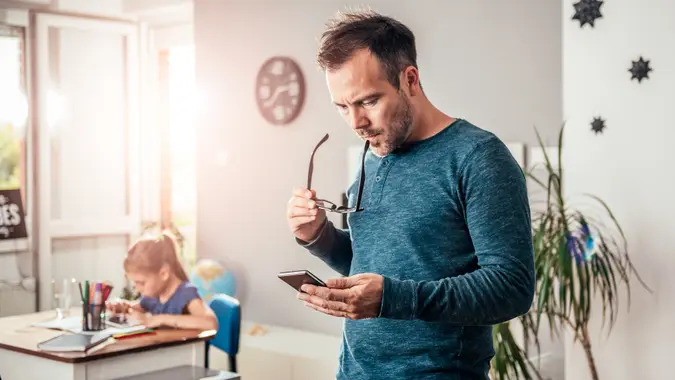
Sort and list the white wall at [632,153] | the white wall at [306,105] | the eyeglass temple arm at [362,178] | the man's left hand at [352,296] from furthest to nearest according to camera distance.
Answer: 1. the white wall at [306,105]
2. the white wall at [632,153]
3. the eyeglass temple arm at [362,178]
4. the man's left hand at [352,296]

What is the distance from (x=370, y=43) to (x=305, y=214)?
36 centimetres

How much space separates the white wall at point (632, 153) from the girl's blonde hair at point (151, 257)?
1639 mm

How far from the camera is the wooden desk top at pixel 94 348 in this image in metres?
2.94

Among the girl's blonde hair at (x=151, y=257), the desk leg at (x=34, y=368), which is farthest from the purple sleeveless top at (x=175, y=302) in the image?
the desk leg at (x=34, y=368)

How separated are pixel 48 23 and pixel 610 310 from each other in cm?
417

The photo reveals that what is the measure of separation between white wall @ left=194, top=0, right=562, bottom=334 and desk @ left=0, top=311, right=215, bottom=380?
1.95 meters

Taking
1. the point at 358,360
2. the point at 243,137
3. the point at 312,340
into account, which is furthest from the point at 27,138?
the point at 358,360

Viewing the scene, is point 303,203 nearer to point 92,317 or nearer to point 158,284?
point 92,317

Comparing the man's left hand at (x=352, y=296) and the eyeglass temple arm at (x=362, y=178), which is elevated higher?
the eyeglass temple arm at (x=362, y=178)

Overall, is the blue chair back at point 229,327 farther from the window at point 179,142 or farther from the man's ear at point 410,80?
the window at point 179,142

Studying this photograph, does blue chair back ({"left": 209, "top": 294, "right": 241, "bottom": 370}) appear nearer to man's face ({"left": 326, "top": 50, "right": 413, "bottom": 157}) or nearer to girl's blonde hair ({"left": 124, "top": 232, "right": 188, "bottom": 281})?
girl's blonde hair ({"left": 124, "top": 232, "right": 188, "bottom": 281})

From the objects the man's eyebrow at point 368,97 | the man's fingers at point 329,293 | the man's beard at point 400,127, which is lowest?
the man's fingers at point 329,293

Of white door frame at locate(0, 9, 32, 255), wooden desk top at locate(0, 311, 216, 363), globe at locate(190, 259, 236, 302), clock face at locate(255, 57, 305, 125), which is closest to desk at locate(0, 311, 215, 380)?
wooden desk top at locate(0, 311, 216, 363)

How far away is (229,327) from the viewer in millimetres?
3564
